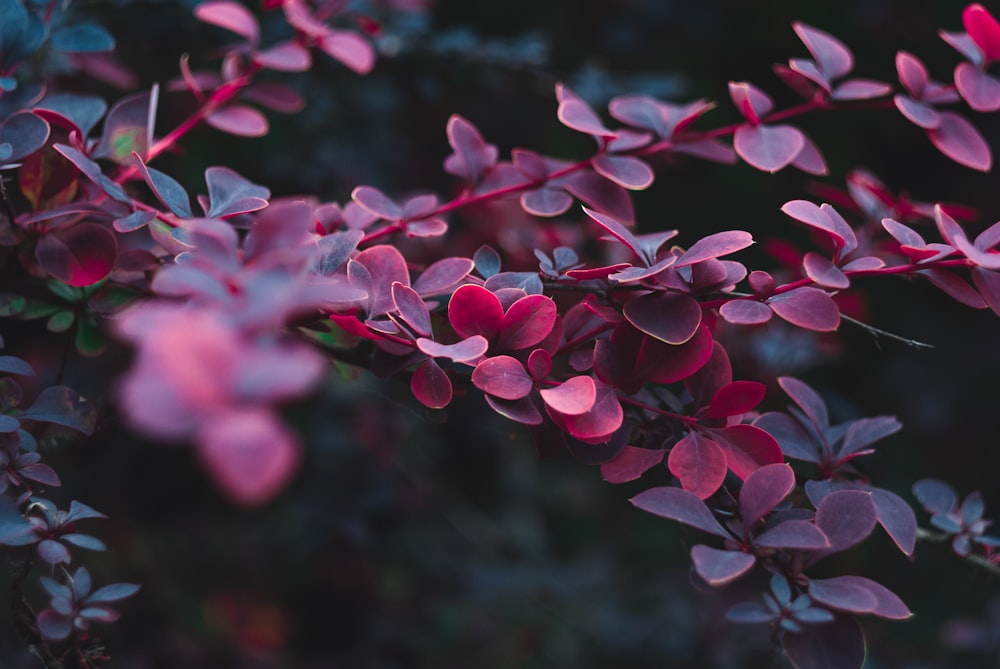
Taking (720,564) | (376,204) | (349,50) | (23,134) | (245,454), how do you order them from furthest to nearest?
(349,50)
(376,204)
(23,134)
(720,564)
(245,454)

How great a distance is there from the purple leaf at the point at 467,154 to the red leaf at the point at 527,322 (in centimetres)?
25

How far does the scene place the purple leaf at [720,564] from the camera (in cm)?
44

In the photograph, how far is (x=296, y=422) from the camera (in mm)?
1533

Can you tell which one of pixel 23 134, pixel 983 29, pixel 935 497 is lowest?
pixel 935 497

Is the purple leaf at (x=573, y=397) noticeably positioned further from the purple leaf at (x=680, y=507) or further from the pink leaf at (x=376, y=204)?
the pink leaf at (x=376, y=204)

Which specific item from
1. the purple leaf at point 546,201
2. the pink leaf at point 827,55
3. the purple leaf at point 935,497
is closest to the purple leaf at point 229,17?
the purple leaf at point 546,201

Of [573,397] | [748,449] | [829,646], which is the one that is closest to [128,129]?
[573,397]

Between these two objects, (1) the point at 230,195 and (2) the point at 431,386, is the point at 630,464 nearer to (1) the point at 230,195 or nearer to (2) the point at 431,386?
(2) the point at 431,386

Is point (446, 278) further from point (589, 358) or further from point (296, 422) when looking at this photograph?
point (296, 422)

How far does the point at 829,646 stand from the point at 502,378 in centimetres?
29

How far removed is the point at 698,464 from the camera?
0.53 meters

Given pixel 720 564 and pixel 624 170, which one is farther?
pixel 624 170

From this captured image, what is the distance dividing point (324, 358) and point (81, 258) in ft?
0.68

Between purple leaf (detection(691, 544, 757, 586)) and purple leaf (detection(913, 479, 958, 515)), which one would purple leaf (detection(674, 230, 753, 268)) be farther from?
purple leaf (detection(913, 479, 958, 515))
